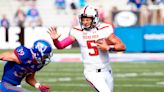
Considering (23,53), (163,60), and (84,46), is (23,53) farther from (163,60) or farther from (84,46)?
(163,60)

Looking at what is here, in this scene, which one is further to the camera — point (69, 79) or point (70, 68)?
point (70, 68)

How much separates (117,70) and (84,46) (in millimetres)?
6490

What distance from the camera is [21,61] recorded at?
659 centimetres

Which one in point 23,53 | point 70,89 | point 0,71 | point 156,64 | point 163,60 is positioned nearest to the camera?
point 23,53

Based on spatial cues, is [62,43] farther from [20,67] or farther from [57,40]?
[20,67]

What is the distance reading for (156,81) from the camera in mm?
12445

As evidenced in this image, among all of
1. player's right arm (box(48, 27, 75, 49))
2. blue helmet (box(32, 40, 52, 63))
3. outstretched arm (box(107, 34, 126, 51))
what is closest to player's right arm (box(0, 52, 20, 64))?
blue helmet (box(32, 40, 52, 63))

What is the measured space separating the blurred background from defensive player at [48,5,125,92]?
3.20m

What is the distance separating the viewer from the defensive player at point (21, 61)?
6.56 m

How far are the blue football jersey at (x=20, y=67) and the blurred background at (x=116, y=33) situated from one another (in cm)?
424

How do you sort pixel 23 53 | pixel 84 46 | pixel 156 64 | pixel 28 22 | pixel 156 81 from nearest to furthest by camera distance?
pixel 23 53, pixel 84 46, pixel 156 81, pixel 156 64, pixel 28 22

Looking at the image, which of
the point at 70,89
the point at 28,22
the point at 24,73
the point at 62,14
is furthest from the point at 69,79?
the point at 62,14

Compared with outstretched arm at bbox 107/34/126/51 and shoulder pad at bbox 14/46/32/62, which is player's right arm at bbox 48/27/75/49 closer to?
outstretched arm at bbox 107/34/126/51

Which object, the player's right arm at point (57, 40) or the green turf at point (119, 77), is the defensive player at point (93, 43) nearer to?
the player's right arm at point (57, 40)
